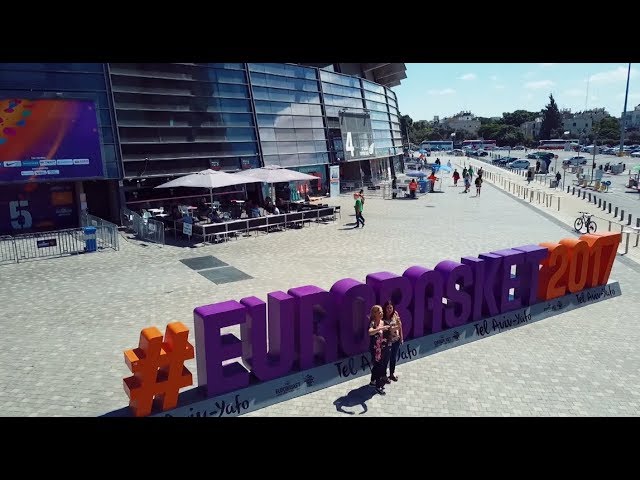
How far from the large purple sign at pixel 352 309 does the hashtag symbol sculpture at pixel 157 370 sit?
1.37ft

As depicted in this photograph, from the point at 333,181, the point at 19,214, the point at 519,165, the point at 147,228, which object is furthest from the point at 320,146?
the point at 519,165

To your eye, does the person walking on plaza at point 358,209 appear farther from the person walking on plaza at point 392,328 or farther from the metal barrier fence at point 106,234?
the person walking on plaza at point 392,328

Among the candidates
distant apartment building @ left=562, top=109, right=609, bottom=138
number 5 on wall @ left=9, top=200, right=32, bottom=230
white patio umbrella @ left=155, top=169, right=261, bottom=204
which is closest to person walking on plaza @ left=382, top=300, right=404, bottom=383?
white patio umbrella @ left=155, top=169, right=261, bottom=204

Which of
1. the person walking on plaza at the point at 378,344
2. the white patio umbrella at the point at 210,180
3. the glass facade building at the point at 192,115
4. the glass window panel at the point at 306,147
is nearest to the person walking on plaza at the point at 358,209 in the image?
the white patio umbrella at the point at 210,180

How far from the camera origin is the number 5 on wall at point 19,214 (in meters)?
22.8

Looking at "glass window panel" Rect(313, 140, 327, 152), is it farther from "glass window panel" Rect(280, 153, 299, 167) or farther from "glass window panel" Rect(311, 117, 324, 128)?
"glass window panel" Rect(280, 153, 299, 167)

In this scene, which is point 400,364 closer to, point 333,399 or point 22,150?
point 333,399

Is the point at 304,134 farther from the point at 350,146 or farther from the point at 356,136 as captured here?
the point at 356,136

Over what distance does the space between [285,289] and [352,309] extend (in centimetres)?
514

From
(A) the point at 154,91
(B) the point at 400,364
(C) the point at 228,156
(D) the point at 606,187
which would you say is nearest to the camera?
(B) the point at 400,364

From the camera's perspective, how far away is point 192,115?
2834cm
